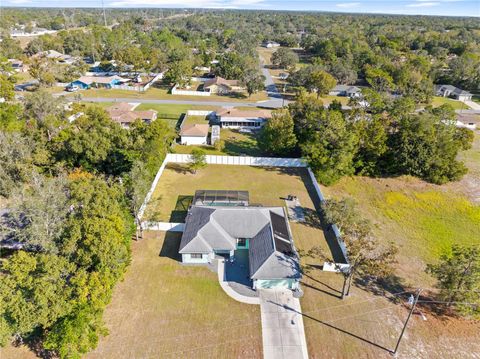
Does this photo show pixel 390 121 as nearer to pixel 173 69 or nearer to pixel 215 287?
pixel 215 287

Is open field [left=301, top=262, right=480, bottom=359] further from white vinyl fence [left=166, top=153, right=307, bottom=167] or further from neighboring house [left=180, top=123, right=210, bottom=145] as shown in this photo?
neighboring house [left=180, top=123, right=210, bottom=145]

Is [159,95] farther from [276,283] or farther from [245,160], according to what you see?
[276,283]

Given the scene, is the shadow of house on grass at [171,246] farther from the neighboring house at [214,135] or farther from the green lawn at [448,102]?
the green lawn at [448,102]

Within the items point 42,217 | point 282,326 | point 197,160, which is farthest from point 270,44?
point 282,326

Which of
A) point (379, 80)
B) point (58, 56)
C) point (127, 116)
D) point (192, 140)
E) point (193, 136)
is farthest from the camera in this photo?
point (58, 56)

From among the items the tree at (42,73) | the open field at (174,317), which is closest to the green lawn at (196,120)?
the open field at (174,317)

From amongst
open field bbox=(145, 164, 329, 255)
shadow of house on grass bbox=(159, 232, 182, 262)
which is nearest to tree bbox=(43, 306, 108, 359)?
shadow of house on grass bbox=(159, 232, 182, 262)

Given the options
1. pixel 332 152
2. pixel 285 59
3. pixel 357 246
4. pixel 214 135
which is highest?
pixel 285 59
